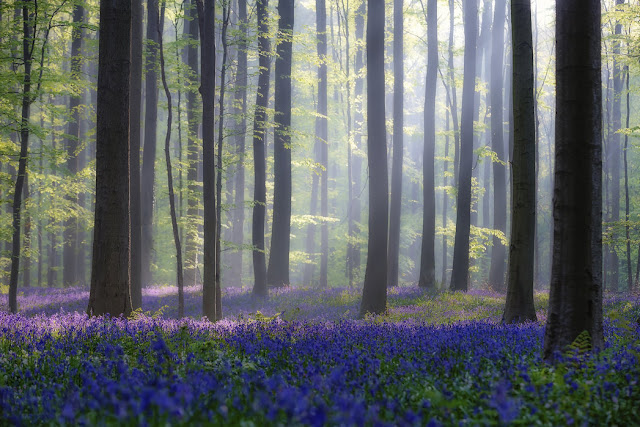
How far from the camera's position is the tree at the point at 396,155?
21922 mm

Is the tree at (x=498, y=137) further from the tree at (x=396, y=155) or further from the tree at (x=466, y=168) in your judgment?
the tree at (x=396, y=155)

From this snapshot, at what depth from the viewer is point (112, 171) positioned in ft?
32.1

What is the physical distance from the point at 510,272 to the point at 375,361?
7.39 meters

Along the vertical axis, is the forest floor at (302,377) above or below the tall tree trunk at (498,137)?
below

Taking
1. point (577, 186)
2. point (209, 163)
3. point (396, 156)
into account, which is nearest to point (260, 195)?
point (396, 156)

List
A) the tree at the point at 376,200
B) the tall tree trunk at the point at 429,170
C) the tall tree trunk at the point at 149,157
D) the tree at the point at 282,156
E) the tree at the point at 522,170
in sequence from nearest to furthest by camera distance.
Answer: the tree at the point at 522,170
the tree at the point at 376,200
the tree at the point at 282,156
the tall tree trunk at the point at 429,170
the tall tree trunk at the point at 149,157

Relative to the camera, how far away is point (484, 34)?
34.1 m

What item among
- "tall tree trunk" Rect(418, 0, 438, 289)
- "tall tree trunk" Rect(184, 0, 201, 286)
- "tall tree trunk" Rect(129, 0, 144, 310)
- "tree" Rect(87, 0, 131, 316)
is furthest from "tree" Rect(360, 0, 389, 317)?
"tall tree trunk" Rect(184, 0, 201, 286)

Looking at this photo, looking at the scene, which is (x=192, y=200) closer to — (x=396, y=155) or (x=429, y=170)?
(x=396, y=155)

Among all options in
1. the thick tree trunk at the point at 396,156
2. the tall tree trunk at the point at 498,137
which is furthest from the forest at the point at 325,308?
the tall tree trunk at the point at 498,137

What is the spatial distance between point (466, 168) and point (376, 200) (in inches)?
328

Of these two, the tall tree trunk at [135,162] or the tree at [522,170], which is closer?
the tree at [522,170]

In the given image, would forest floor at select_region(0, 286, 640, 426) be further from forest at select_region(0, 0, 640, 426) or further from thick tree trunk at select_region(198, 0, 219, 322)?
thick tree trunk at select_region(198, 0, 219, 322)

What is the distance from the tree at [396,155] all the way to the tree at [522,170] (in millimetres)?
10436
